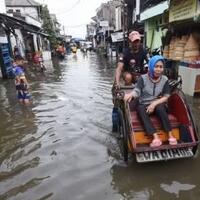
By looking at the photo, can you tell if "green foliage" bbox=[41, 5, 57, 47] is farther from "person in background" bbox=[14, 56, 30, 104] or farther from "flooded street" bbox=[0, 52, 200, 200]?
"flooded street" bbox=[0, 52, 200, 200]

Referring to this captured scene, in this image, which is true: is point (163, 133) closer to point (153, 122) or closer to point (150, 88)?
point (153, 122)

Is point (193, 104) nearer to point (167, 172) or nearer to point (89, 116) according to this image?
point (89, 116)

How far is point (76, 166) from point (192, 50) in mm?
6399

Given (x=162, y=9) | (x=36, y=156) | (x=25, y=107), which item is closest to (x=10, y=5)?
(x=162, y=9)

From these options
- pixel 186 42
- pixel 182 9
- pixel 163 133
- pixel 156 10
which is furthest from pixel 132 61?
pixel 156 10

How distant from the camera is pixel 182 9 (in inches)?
386

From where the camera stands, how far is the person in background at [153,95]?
4309mm

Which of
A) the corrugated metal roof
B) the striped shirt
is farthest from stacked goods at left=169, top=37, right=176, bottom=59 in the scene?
the corrugated metal roof

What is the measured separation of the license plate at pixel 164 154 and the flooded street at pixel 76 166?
0.95 feet

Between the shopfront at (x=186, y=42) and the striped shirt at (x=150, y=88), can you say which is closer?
the striped shirt at (x=150, y=88)

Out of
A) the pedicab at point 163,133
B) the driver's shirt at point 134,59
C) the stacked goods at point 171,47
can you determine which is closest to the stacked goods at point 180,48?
the stacked goods at point 171,47

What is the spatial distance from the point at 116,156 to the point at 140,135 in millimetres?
711

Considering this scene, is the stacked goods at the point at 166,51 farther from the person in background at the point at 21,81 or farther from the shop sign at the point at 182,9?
the person in background at the point at 21,81

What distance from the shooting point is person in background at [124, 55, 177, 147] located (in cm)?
431
